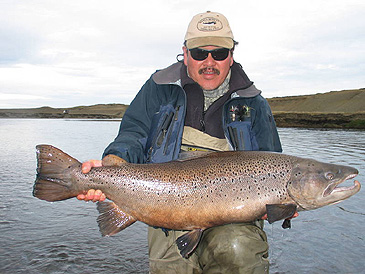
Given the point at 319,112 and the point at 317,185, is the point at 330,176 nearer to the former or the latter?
the point at 317,185

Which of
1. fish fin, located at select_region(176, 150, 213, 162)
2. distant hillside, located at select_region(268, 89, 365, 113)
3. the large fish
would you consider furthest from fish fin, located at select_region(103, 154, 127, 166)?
distant hillside, located at select_region(268, 89, 365, 113)

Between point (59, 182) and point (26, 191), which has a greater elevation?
point (59, 182)

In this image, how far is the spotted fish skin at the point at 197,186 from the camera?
9.11 feet

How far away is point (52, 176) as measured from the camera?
114 inches

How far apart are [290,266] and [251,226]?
134 centimetres

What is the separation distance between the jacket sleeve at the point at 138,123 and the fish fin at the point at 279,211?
125 centimetres

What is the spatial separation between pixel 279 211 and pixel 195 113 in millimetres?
1360

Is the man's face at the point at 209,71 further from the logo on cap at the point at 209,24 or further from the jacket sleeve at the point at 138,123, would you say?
the jacket sleeve at the point at 138,123

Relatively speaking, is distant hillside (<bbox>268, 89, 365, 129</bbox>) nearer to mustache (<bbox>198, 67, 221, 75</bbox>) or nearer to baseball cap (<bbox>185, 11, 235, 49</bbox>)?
baseball cap (<bbox>185, 11, 235, 49</bbox>)

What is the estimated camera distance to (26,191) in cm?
664

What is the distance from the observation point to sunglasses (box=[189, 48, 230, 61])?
358 cm

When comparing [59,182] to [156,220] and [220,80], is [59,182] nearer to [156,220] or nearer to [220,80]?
[156,220]

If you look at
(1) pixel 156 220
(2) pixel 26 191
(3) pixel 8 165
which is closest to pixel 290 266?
(1) pixel 156 220

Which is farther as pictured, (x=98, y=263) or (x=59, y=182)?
(x=98, y=263)
